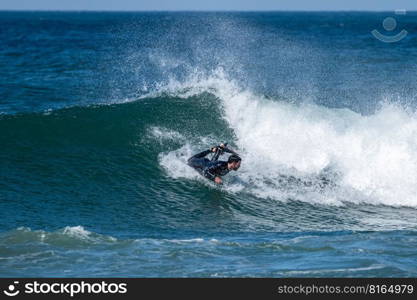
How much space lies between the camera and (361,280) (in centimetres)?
1058

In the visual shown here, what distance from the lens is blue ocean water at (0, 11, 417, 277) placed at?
11969 millimetres

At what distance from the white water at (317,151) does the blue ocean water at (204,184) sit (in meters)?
0.05

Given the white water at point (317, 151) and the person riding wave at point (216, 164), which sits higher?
the white water at point (317, 151)

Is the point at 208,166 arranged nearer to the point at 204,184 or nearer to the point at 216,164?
the point at 216,164

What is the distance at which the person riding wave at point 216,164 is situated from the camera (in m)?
16.3

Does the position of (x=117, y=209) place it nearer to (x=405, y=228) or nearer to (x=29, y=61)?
(x=405, y=228)

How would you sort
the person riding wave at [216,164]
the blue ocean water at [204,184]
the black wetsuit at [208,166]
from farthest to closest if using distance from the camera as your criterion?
the black wetsuit at [208,166]
the person riding wave at [216,164]
the blue ocean water at [204,184]

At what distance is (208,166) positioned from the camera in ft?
55.4

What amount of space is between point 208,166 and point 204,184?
727 mm

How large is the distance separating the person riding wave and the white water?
0.67 m

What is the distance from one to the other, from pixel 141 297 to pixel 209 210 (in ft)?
21.5

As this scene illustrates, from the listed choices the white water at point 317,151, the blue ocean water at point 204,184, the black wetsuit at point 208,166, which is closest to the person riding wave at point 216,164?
the black wetsuit at point 208,166

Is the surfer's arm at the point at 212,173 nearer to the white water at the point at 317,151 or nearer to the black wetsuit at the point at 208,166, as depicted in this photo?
the black wetsuit at the point at 208,166

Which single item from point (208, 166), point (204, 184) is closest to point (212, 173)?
point (208, 166)
